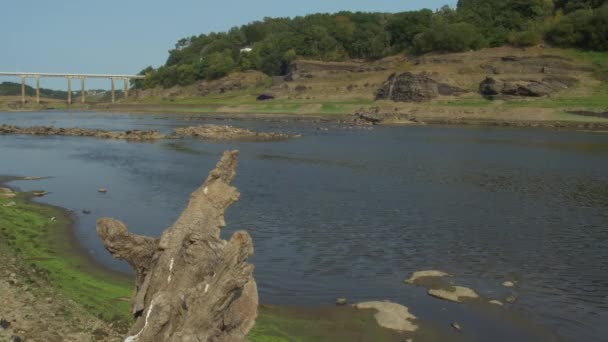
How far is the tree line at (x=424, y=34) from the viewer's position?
101562 millimetres

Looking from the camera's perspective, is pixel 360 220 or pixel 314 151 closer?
pixel 360 220

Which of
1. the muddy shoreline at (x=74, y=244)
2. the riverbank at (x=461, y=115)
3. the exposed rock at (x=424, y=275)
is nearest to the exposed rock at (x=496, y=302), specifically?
the exposed rock at (x=424, y=275)

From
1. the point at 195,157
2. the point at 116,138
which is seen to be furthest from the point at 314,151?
the point at 116,138

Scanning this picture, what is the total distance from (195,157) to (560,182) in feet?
77.3

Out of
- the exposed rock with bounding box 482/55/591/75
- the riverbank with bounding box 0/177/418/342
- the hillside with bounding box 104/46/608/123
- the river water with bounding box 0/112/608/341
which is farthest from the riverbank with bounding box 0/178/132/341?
the exposed rock with bounding box 482/55/591/75

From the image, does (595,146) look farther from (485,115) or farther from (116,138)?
(116,138)

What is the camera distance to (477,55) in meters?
103

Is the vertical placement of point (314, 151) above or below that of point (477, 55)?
below

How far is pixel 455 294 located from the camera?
14.0 m

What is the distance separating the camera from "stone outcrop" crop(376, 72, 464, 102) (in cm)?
9081

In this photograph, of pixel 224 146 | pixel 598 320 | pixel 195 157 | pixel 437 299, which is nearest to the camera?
pixel 598 320

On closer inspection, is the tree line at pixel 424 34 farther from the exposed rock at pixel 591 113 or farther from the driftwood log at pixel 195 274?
the driftwood log at pixel 195 274

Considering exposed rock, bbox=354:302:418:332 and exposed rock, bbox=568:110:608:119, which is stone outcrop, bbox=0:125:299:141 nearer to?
exposed rock, bbox=568:110:608:119

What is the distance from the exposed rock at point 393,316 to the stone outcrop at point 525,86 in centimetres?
7379
